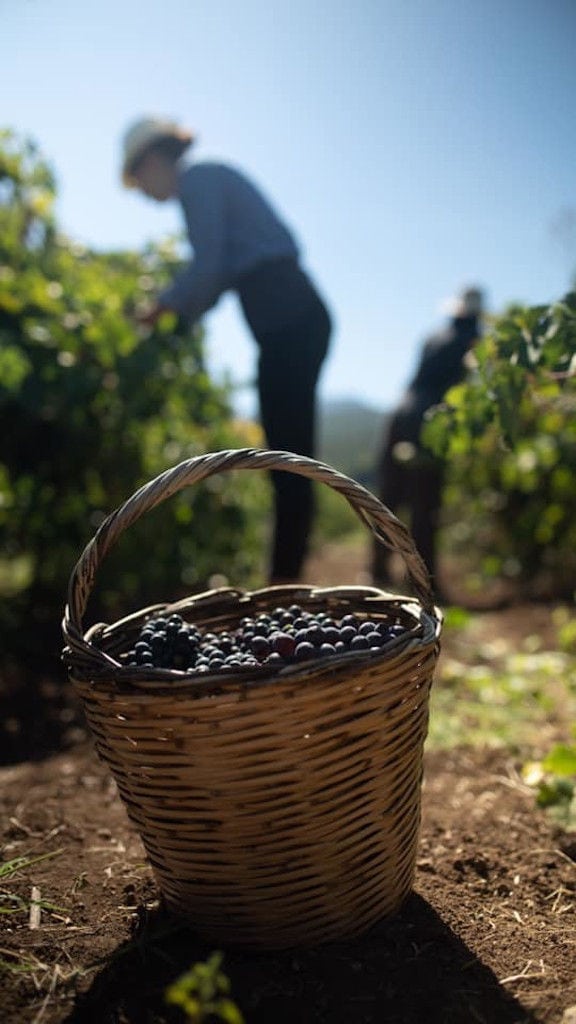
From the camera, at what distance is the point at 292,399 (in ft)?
10.6

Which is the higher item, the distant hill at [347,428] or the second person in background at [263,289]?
the second person in background at [263,289]

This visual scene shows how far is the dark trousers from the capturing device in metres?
3.21

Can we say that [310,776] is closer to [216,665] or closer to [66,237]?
[216,665]

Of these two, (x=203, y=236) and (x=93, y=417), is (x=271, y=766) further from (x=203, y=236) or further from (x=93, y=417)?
(x=93, y=417)

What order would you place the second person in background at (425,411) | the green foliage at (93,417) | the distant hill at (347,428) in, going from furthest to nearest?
the distant hill at (347,428) → the second person in background at (425,411) → the green foliage at (93,417)

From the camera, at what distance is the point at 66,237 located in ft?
15.5

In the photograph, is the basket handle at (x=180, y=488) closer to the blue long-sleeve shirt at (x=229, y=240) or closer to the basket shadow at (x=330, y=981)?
Result: the basket shadow at (x=330, y=981)

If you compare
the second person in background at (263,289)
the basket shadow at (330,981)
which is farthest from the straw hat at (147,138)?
the basket shadow at (330,981)

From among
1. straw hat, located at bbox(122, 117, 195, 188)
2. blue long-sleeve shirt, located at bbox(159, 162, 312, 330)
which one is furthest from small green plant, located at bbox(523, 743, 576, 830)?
straw hat, located at bbox(122, 117, 195, 188)

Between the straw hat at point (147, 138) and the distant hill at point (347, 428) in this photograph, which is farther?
the distant hill at point (347, 428)

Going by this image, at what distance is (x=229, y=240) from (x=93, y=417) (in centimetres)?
115

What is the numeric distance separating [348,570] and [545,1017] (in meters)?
5.79

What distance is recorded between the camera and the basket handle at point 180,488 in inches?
51.1

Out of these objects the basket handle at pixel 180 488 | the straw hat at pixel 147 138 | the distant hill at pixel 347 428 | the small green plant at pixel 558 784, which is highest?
the straw hat at pixel 147 138
